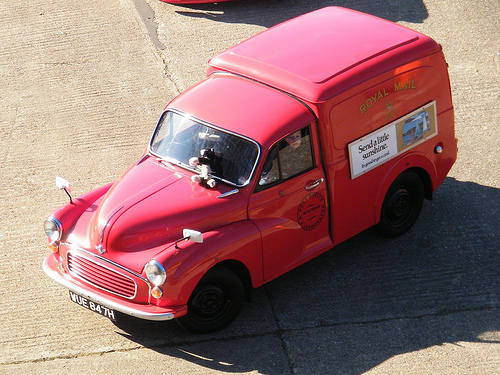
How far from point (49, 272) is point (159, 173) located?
1367mm

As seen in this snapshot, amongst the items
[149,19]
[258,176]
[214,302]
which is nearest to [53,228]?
[214,302]

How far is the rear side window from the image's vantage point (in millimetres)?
6301

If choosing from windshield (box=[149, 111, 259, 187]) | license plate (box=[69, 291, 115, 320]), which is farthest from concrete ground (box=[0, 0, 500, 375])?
windshield (box=[149, 111, 259, 187])

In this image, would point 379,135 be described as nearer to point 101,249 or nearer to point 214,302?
point 214,302

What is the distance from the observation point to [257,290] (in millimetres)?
6945

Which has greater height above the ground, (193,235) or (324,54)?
(324,54)

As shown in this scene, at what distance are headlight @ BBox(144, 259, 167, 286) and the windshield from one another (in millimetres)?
1089

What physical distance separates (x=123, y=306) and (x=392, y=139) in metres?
3.14

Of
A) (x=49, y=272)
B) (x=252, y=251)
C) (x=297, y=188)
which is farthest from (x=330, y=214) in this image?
(x=49, y=272)

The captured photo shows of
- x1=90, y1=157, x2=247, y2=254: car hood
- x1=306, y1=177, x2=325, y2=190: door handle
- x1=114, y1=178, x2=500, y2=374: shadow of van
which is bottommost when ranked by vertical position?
x1=114, y1=178, x2=500, y2=374: shadow of van

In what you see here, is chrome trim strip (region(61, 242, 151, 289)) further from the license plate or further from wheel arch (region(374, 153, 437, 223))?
wheel arch (region(374, 153, 437, 223))

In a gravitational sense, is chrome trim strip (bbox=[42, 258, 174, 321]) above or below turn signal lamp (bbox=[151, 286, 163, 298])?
below

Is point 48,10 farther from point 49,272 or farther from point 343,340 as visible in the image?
point 343,340

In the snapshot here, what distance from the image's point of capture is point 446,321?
6.46 metres
